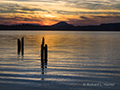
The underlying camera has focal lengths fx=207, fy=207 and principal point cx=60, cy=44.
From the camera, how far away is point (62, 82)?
1512 cm

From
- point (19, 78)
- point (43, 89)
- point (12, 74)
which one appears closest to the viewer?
point (43, 89)

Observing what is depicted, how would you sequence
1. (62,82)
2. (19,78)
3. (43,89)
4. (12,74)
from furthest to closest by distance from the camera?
(12,74) < (19,78) < (62,82) < (43,89)

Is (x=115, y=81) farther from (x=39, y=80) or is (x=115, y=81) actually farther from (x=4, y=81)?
(x=4, y=81)

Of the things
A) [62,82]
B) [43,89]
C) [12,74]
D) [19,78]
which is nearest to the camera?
[43,89]

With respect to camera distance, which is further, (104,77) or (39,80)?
(104,77)

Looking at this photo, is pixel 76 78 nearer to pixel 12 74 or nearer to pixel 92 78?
pixel 92 78

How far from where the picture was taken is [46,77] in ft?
55.5

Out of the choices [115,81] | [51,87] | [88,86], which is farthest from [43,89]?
[115,81]

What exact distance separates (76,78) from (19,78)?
4508 millimetres

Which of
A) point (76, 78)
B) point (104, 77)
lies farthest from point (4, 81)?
point (104, 77)

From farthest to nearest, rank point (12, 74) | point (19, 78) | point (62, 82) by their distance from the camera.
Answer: point (12, 74) < point (19, 78) < point (62, 82)

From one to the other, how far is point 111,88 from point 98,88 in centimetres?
86

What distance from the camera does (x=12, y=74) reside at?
704 inches

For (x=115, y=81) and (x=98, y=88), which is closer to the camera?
(x=98, y=88)
